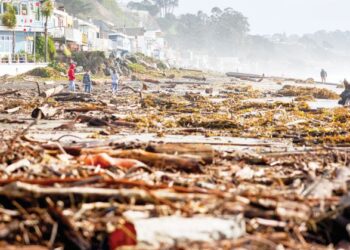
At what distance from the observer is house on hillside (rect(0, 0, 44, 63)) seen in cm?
5800

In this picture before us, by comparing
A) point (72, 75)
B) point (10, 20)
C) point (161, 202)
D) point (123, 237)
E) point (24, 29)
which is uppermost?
point (10, 20)

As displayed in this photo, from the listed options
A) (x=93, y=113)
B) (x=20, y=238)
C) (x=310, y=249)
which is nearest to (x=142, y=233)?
(x=20, y=238)

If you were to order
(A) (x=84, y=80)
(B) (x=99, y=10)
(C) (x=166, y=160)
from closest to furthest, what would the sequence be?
(C) (x=166, y=160) → (A) (x=84, y=80) → (B) (x=99, y=10)

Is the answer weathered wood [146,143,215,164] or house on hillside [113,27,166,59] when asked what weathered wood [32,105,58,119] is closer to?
weathered wood [146,143,215,164]

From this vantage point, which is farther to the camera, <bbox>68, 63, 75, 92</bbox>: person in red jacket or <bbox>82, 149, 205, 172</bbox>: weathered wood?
<bbox>68, 63, 75, 92</bbox>: person in red jacket

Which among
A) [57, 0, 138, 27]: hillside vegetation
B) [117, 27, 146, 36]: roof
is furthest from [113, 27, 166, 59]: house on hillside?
[57, 0, 138, 27]: hillside vegetation

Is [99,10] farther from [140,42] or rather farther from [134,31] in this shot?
[140,42]

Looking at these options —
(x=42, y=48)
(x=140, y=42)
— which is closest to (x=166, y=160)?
(x=42, y=48)

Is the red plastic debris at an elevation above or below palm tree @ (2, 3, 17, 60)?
below

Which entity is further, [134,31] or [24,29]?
[134,31]

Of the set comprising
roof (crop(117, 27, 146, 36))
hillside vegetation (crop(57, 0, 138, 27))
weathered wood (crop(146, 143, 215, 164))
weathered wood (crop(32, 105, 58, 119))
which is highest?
hillside vegetation (crop(57, 0, 138, 27))

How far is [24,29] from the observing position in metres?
59.9

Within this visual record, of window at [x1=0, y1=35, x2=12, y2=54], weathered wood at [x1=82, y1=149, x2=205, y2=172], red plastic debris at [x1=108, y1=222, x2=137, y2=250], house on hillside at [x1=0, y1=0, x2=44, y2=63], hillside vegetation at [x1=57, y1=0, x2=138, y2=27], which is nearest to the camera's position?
red plastic debris at [x1=108, y1=222, x2=137, y2=250]

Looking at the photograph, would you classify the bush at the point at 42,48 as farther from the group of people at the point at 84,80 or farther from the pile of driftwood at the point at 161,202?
the pile of driftwood at the point at 161,202
